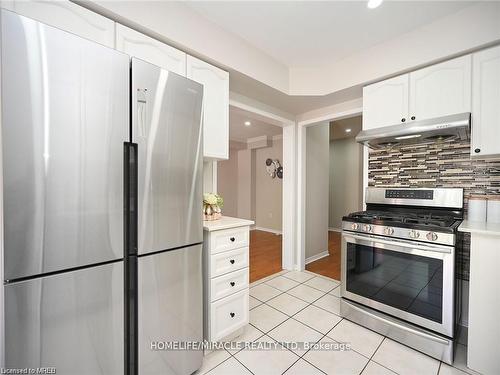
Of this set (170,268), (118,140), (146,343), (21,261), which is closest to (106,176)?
(118,140)

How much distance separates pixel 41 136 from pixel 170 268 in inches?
33.8

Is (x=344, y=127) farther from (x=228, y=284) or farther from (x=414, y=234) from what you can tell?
(x=228, y=284)

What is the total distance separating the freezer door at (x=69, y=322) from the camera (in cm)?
86

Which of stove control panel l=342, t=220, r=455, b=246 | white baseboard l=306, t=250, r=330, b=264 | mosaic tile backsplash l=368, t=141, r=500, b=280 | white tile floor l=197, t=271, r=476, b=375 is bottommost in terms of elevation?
white tile floor l=197, t=271, r=476, b=375

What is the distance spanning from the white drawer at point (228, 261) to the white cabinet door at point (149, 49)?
1.42 metres

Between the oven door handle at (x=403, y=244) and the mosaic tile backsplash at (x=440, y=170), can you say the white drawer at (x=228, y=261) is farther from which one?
the mosaic tile backsplash at (x=440, y=170)

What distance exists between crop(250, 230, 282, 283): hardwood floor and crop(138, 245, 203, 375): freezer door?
164cm

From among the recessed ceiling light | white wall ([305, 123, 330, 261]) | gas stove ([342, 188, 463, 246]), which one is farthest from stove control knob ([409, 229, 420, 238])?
white wall ([305, 123, 330, 261])

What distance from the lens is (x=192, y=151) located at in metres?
1.36

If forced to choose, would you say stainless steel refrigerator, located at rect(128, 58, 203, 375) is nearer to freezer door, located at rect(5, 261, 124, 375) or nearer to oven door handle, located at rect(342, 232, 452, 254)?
freezer door, located at rect(5, 261, 124, 375)

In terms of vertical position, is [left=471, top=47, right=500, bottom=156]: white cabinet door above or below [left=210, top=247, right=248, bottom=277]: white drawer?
above

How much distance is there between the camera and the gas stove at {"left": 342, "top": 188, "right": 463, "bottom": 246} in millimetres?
1600

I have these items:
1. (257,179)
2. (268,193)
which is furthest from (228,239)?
(257,179)

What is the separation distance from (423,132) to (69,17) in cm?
255
